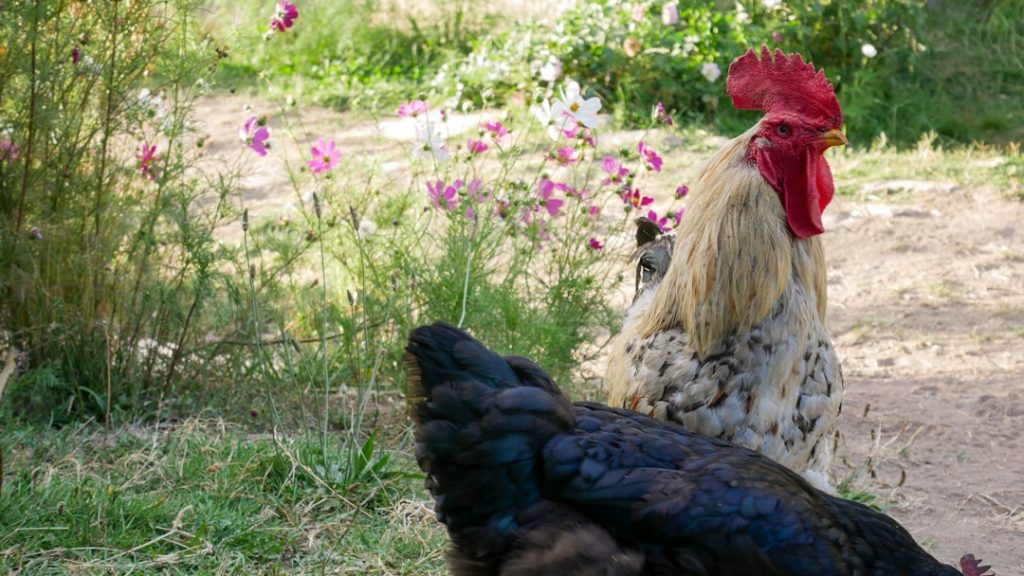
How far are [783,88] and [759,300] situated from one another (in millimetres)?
756

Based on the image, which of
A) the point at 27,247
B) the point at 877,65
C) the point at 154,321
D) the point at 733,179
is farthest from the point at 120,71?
the point at 877,65

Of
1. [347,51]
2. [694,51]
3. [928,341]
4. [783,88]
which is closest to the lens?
[783,88]

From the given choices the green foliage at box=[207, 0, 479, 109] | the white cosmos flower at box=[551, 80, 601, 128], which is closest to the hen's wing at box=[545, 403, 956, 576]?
the white cosmos flower at box=[551, 80, 601, 128]

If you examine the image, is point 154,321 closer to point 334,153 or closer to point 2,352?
point 2,352

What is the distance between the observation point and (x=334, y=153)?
17.9ft

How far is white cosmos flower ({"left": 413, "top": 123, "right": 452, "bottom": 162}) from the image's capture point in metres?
5.02

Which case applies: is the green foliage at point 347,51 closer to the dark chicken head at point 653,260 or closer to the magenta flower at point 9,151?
the magenta flower at point 9,151

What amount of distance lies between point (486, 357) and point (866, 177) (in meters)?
→ 6.81

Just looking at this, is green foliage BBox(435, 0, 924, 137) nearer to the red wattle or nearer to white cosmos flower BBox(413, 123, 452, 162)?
white cosmos flower BBox(413, 123, 452, 162)

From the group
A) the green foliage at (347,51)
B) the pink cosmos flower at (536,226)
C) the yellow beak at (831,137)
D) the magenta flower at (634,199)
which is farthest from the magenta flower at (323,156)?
the green foliage at (347,51)

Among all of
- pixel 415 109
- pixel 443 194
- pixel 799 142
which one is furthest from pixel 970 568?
pixel 415 109

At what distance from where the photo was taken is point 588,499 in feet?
9.62

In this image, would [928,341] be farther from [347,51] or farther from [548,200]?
[347,51]

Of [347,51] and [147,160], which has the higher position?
[147,160]
